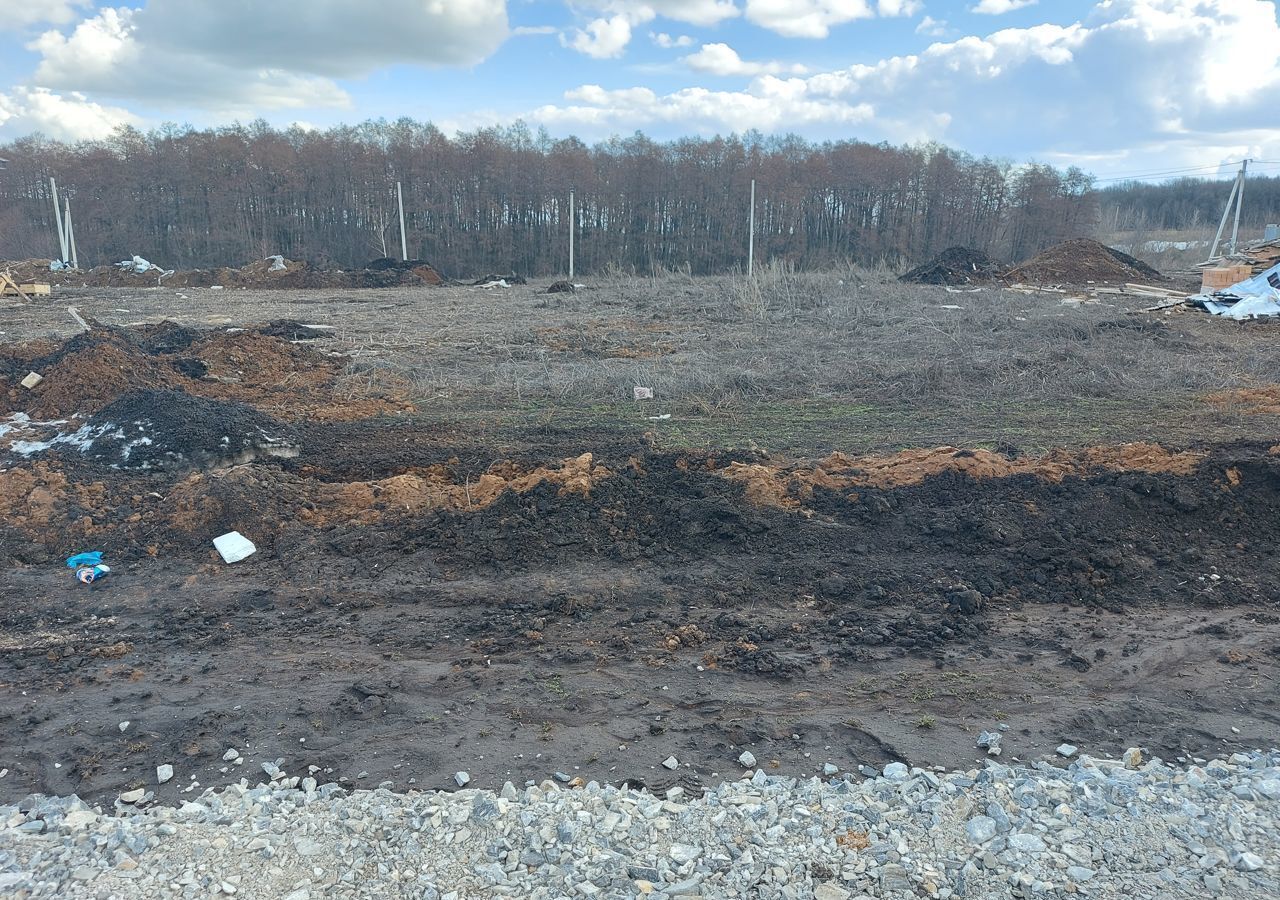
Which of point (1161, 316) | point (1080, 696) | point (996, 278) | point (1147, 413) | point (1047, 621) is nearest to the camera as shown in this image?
point (1080, 696)

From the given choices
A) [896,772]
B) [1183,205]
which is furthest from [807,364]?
[1183,205]

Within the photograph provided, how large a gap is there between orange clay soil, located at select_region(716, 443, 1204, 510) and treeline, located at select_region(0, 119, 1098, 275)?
34.6 meters

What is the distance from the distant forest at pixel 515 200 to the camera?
137ft

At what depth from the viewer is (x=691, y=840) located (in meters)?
3.29

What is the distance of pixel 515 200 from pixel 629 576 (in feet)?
137

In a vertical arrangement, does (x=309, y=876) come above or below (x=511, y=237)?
below

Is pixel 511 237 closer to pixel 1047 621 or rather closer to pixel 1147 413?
pixel 1147 413

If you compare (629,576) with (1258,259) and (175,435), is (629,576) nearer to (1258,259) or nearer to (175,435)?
(175,435)

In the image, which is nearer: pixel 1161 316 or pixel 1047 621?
pixel 1047 621

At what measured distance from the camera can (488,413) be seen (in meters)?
10.5

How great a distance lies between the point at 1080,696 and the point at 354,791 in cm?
373

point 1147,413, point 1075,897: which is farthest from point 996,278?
point 1075,897

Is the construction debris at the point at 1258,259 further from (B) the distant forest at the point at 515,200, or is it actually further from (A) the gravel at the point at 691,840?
(A) the gravel at the point at 691,840

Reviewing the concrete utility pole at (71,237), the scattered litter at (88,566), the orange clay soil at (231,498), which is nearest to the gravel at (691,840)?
the scattered litter at (88,566)
